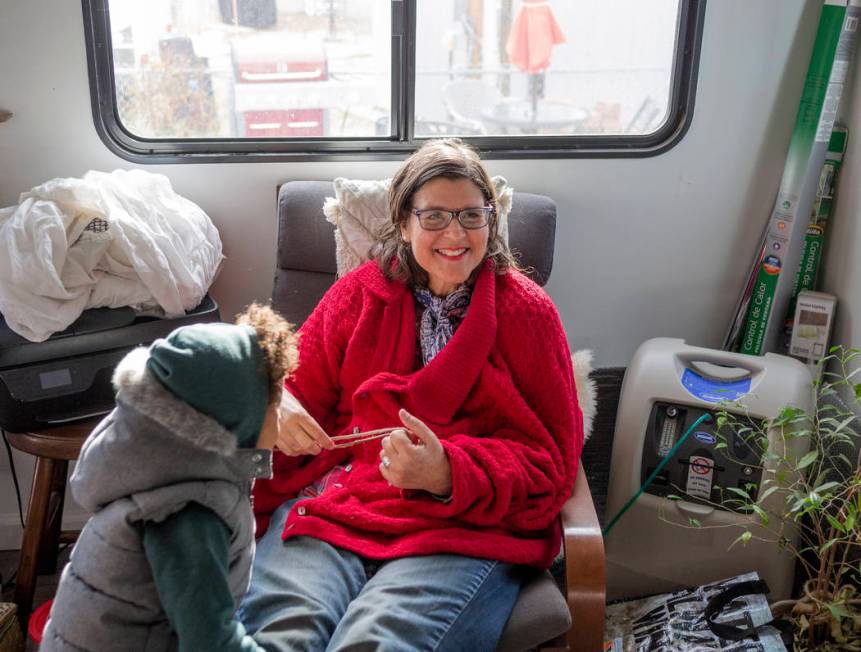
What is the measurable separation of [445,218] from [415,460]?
50 centimetres

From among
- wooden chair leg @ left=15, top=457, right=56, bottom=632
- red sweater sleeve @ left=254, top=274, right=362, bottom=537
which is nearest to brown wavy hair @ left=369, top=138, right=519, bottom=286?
red sweater sleeve @ left=254, top=274, right=362, bottom=537

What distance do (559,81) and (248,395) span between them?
5.43 ft

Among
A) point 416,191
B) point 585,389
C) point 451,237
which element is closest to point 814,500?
point 585,389

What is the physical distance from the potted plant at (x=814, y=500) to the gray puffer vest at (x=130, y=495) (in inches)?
45.8

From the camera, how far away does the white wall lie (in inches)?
88.1

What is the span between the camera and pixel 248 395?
1.16 metres

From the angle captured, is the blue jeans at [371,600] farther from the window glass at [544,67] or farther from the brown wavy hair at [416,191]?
the window glass at [544,67]

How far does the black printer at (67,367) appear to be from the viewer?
1855mm

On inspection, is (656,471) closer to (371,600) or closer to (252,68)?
(371,600)

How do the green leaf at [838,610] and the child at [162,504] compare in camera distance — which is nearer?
the child at [162,504]

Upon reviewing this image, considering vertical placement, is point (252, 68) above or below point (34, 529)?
above

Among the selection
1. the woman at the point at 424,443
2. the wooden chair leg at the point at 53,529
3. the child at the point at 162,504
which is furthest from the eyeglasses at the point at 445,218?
the wooden chair leg at the point at 53,529

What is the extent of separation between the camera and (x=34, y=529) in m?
2.04

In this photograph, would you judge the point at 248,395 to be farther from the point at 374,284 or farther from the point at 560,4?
the point at 560,4
